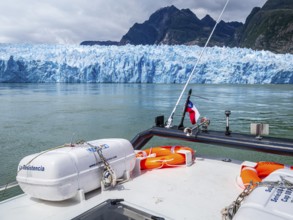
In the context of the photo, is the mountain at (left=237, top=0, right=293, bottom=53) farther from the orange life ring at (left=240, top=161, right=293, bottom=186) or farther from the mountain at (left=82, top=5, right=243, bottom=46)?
the orange life ring at (left=240, top=161, right=293, bottom=186)

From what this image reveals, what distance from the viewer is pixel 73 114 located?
43.7 ft

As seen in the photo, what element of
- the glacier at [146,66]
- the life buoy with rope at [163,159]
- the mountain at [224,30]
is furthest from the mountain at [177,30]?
the life buoy with rope at [163,159]

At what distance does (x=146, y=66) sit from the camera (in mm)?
41094

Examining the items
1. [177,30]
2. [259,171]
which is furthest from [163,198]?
[177,30]

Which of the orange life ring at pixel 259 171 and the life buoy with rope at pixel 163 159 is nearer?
the orange life ring at pixel 259 171

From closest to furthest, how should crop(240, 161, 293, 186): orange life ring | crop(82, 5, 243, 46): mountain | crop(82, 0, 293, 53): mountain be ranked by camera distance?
1. crop(240, 161, 293, 186): orange life ring
2. crop(82, 0, 293, 53): mountain
3. crop(82, 5, 243, 46): mountain

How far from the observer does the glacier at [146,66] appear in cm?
3866

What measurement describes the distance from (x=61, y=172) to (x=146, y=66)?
131 feet

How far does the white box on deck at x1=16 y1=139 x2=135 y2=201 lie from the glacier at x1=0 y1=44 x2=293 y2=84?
37.9 metres

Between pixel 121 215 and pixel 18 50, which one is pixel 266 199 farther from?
pixel 18 50

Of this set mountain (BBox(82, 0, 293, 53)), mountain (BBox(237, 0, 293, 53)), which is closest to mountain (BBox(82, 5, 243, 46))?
mountain (BBox(82, 0, 293, 53))

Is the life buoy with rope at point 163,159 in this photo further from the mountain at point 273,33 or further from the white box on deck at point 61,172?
the mountain at point 273,33

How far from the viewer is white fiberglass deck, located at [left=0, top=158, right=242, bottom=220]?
1959 mm

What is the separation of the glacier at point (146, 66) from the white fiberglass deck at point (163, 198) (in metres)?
37.4
